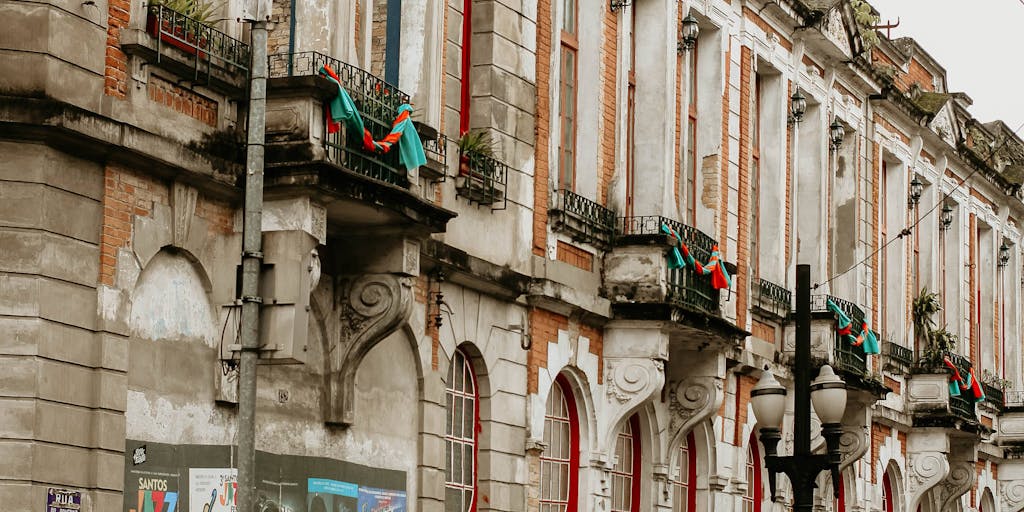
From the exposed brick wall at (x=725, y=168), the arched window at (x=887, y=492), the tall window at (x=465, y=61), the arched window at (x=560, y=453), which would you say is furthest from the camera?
the arched window at (x=887, y=492)

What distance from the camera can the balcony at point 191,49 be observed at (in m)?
17.2

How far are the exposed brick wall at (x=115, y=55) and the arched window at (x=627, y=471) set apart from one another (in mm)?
11477

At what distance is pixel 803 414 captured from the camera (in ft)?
66.2

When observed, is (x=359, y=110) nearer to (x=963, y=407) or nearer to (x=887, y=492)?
(x=887, y=492)

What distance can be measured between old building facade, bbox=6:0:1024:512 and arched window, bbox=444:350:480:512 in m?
0.05

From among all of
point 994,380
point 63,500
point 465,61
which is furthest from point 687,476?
point 994,380

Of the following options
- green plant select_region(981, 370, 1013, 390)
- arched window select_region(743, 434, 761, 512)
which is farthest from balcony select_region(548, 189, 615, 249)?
green plant select_region(981, 370, 1013, 390)

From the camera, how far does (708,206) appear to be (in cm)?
2936

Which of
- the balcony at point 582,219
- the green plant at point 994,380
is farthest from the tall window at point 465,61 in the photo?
the green plant at point 994,380

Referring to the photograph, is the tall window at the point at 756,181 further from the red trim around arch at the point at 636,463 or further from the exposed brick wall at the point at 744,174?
the red trim around arch at the point at 636,463

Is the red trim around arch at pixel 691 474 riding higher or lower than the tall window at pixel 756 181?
lower

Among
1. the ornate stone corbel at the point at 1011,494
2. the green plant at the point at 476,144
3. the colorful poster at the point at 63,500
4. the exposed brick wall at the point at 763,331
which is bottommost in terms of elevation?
the colorful poster at the point at 63,500

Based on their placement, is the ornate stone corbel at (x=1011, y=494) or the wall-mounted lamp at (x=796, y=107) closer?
the wall-mounted lamp at (x=796, y=107)

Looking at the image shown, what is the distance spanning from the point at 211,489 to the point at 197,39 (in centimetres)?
388
